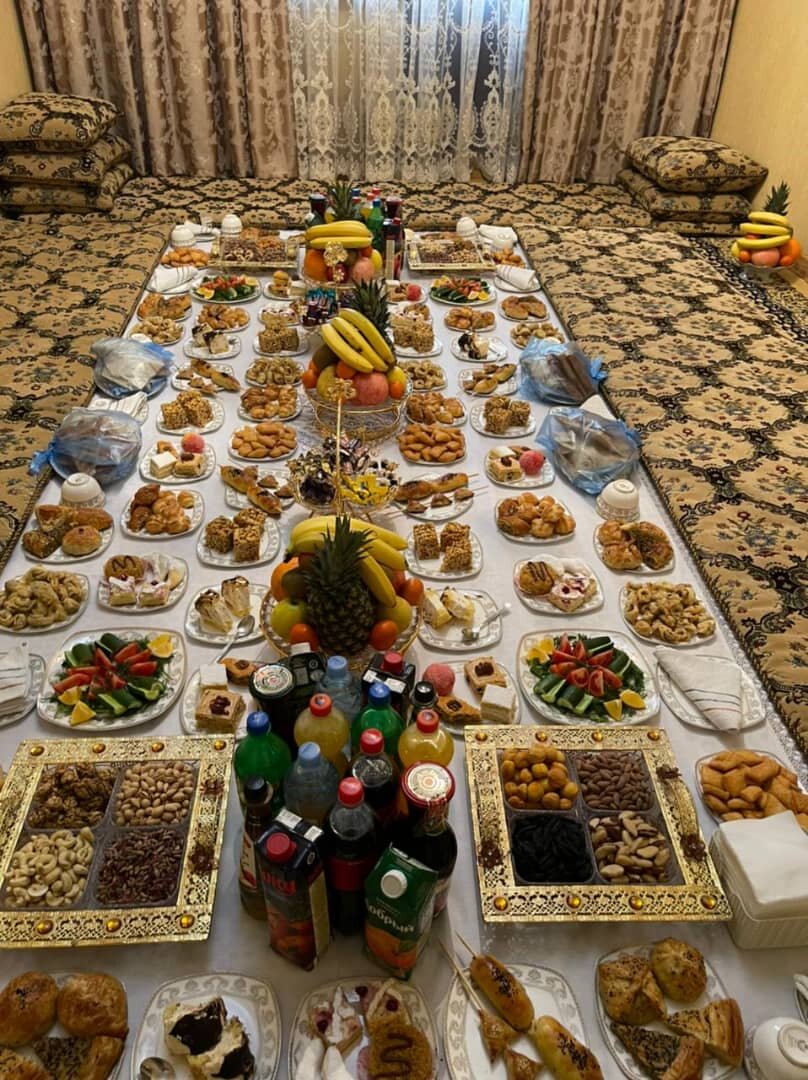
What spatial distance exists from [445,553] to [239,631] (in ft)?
1.67

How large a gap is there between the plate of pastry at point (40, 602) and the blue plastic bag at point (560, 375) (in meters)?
1.48

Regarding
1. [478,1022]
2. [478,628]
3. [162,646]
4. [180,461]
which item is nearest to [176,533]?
[180,461]

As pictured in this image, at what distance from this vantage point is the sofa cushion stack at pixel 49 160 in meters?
3.92

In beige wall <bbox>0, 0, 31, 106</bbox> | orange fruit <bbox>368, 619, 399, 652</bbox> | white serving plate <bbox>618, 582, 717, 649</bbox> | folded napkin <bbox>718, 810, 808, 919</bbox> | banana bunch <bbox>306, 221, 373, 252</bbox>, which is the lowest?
white serving plate <bbox>618, 582, 717, 649</bbox>

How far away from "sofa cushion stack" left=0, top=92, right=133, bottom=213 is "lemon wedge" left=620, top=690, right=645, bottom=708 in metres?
3.70

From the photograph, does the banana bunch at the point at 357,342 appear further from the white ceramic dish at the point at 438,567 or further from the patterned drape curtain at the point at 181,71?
the patterned drape curtain at the point at 181,71

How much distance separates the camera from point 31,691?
4.99 feet

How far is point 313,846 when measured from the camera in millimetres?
982

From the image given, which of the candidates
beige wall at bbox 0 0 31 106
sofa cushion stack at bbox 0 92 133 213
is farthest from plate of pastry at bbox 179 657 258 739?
beige wall at bbox 0 0 31 106

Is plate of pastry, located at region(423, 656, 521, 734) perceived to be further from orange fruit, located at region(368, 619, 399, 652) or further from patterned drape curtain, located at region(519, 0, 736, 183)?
patterned drape curtain, located at region(519, 0, 736, 183)

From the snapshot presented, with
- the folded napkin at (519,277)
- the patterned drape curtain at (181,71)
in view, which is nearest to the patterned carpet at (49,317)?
the patterned drape curtain at (181,71)

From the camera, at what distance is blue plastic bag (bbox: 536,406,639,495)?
85.7 inches

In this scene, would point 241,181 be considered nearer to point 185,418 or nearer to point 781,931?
point 185,418

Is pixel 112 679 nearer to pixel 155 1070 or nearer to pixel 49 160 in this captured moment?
pixel 155 1070
